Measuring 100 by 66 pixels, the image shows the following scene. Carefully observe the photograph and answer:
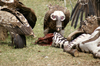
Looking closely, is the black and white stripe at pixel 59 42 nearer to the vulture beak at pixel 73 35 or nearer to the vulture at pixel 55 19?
the vulture beak at pixel 73 35

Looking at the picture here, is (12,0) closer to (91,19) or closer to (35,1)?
(91,19)

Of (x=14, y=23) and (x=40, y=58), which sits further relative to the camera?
(x=14, y=23)

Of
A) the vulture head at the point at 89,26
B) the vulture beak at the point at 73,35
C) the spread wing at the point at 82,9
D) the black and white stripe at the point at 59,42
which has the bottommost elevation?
the black and white stripe at the point at 59,42

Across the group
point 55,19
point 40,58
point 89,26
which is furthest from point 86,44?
point 55,19

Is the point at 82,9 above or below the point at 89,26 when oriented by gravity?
above

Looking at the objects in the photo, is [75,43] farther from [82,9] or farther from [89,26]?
[82,9]

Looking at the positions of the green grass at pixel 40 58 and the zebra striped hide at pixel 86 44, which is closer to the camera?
the green grass at pixel 40 58

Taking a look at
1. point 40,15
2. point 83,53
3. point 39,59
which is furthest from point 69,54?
point 40,15

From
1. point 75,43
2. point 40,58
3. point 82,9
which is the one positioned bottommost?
point 40,58

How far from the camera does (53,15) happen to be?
18.1 ft

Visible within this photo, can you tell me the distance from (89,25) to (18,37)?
167cm

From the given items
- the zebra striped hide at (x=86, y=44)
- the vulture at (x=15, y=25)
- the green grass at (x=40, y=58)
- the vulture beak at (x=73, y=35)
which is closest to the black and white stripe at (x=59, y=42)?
the zebra striped hide at (x=86, y=44)

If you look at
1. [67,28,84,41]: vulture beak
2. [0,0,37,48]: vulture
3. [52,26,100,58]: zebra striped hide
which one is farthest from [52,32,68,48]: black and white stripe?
[0,0,37,48]: vulture

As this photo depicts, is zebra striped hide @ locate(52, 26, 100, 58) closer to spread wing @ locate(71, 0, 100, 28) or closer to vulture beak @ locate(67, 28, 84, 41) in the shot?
vulture beak @ locate(67, 28, 84, 41)
